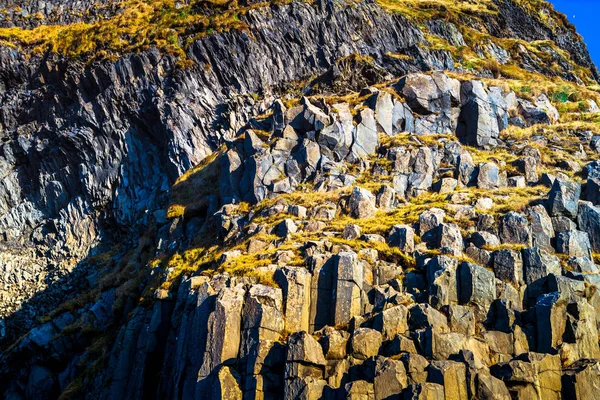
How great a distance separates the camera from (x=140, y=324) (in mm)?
34750

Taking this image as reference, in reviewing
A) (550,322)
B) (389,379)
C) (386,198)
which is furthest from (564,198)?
(389,379)

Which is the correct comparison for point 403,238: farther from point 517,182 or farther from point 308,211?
point 517,182

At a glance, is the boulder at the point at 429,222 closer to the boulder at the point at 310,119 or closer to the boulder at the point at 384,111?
the boulder at the point at 310,119

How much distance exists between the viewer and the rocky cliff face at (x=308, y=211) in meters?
25.9

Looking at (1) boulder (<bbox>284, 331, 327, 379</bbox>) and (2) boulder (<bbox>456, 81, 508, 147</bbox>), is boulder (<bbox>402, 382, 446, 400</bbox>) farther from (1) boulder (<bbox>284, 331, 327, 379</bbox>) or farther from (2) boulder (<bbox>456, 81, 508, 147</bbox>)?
(2) boulder (<bbox>456, 81, 508, 147</bbox>)

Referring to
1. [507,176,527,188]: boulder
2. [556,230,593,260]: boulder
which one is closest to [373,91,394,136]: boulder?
[507,176,527,188]: boulder

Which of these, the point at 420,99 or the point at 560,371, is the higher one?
the point at 420,99

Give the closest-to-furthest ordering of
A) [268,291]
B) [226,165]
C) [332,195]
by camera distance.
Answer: [268,291] < [332,195] < [226,165]


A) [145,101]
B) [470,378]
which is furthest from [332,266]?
[145,101]

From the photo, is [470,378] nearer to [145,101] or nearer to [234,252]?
[234,252]

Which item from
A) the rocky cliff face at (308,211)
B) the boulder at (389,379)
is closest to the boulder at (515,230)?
the rocky cliff face at (308,211)

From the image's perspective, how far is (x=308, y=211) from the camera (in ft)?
118

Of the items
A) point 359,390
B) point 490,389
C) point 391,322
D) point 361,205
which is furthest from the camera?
point 361,205

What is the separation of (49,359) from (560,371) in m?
30.9
